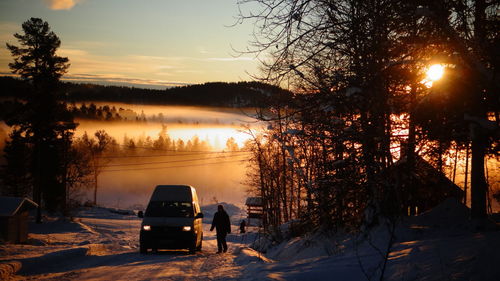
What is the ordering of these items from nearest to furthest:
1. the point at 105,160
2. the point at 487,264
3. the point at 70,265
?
the point at 487,264 < the point at 70,265 < the point at 105,160

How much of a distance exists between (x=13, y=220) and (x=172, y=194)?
63.0 ft

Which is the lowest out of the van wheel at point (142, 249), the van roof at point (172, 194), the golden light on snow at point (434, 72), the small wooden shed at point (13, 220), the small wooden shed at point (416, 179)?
the small wooden shed at point (13, 220)

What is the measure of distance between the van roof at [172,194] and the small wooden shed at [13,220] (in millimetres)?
17175

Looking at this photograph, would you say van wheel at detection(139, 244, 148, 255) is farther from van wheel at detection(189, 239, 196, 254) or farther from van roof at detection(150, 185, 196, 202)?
van roof at detection(150, 185, 196, 202)

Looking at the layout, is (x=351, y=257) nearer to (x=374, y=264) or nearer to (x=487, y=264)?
(x=374, y=264)

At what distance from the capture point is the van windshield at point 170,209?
62.3ft

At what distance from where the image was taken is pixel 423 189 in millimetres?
13977

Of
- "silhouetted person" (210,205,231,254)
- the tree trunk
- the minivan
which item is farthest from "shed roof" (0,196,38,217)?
the tree trunk

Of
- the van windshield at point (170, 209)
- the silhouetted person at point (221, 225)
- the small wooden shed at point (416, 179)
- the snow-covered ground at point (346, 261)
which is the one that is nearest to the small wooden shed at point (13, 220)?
the snow-covered ground at point (346, 261)

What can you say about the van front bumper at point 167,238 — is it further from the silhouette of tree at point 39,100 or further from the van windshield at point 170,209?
the silhouette of tree at point 39,100

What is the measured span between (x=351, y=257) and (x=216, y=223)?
10147 millimetres

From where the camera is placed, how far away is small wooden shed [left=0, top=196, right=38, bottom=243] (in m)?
32.4

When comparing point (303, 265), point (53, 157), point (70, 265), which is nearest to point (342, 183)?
point (303, 265)

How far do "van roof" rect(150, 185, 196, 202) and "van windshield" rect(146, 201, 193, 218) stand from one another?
22 centimetres
